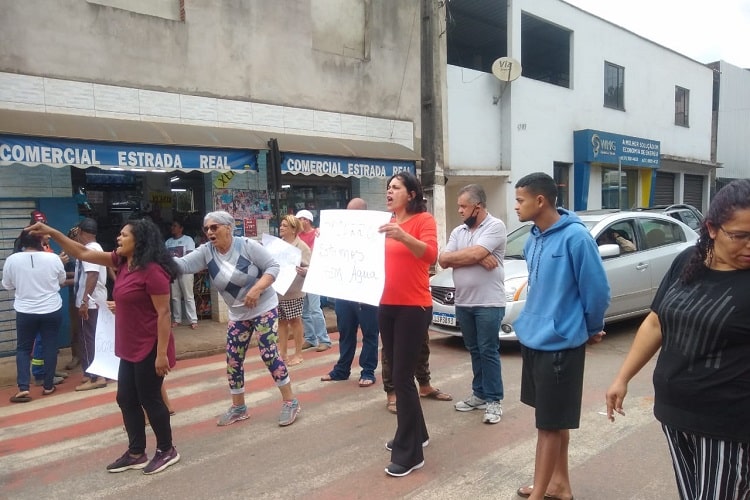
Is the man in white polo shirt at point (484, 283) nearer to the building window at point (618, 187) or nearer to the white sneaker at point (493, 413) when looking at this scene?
the white sneaker at point (493, 413)

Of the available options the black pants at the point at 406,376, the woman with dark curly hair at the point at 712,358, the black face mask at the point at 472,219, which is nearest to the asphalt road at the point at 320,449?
the black pants at the point at 406,376

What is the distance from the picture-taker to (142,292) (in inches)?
147

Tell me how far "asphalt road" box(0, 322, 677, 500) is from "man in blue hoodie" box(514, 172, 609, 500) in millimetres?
736

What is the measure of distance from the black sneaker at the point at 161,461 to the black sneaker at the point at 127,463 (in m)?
0.09

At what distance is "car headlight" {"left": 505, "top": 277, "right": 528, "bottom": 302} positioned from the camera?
21.7ft

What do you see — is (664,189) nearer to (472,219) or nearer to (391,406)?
(472,219)

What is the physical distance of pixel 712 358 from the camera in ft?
6.67

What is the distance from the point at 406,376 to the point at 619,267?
191 inches

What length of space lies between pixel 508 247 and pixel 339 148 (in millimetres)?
3429

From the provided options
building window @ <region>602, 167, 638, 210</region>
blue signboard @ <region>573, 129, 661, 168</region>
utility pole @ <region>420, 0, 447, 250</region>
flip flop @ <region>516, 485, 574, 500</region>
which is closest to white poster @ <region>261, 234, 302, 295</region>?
flip flop @ <region>516, 485, 574, 500</region>

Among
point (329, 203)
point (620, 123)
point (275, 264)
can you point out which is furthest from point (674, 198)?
point (275, 264)

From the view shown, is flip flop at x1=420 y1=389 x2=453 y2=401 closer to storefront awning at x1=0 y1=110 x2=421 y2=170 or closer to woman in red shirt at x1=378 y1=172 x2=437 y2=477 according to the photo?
woman in red shirt at x1=378 y1=172 x2=437 y2=477

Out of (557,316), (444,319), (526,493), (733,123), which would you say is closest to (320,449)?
(526,493)

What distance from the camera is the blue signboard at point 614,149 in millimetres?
15430
